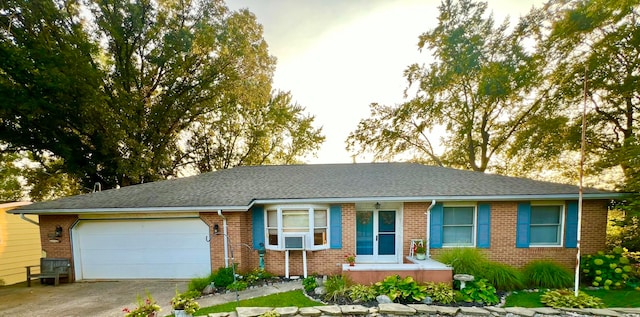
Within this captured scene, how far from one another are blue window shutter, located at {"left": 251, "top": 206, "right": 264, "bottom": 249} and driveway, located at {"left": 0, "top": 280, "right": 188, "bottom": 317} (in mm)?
2273

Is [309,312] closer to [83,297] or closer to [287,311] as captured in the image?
[287,311]

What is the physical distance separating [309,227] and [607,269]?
842 cm

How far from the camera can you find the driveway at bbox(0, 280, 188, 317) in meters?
5.31

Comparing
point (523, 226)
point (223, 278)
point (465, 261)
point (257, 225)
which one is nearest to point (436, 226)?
point (465, 261)

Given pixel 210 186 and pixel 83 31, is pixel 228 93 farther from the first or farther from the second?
pixel 210 186

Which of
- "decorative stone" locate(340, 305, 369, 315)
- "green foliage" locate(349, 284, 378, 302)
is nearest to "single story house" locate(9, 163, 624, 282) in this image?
"green foliage" locate(349, 284, 378, 302)

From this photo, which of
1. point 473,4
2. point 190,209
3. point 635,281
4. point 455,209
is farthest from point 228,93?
point 635,281

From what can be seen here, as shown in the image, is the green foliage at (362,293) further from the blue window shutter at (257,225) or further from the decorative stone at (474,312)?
the blue window shutter at (257,225)

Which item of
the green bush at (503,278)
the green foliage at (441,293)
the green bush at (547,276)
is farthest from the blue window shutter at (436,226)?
the green bush at (547,276)

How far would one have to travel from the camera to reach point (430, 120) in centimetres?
1691

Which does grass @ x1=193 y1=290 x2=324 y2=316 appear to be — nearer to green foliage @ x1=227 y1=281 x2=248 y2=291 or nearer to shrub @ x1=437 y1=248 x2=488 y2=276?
green foliage @ x1=227 y1=281 x2=248 y2=291

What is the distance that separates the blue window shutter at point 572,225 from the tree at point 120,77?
48.5 feet

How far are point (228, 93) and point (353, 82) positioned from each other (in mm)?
8108

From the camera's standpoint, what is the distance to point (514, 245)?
7285 millimetres
